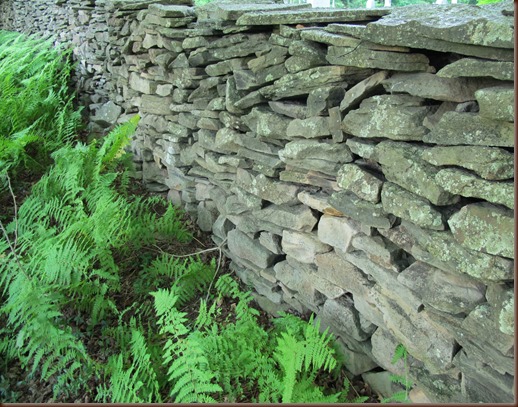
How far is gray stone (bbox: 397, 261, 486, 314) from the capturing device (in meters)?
2.32

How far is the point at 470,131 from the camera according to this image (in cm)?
214

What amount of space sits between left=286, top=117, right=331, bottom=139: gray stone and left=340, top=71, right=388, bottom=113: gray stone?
6.7 inches

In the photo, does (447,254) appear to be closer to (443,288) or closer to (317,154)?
(443,288)

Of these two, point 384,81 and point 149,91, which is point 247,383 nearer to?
point 384,81

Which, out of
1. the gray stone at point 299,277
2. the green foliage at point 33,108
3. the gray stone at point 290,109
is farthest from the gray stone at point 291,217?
the green foliage at point 33,108

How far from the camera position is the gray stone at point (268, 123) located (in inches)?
127

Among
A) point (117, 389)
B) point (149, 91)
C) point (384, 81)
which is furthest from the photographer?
point (149, 91)

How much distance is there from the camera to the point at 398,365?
2.88 m

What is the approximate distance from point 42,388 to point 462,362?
260 centimetres

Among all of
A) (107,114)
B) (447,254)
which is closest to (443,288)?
(447,254)

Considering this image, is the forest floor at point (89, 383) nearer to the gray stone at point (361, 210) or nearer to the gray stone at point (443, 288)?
the gray stone at point (443, 288)

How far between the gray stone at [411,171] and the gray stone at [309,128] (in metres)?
0.42

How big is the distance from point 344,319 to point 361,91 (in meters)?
1.44

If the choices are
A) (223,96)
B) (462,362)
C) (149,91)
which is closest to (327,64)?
(223,96)
